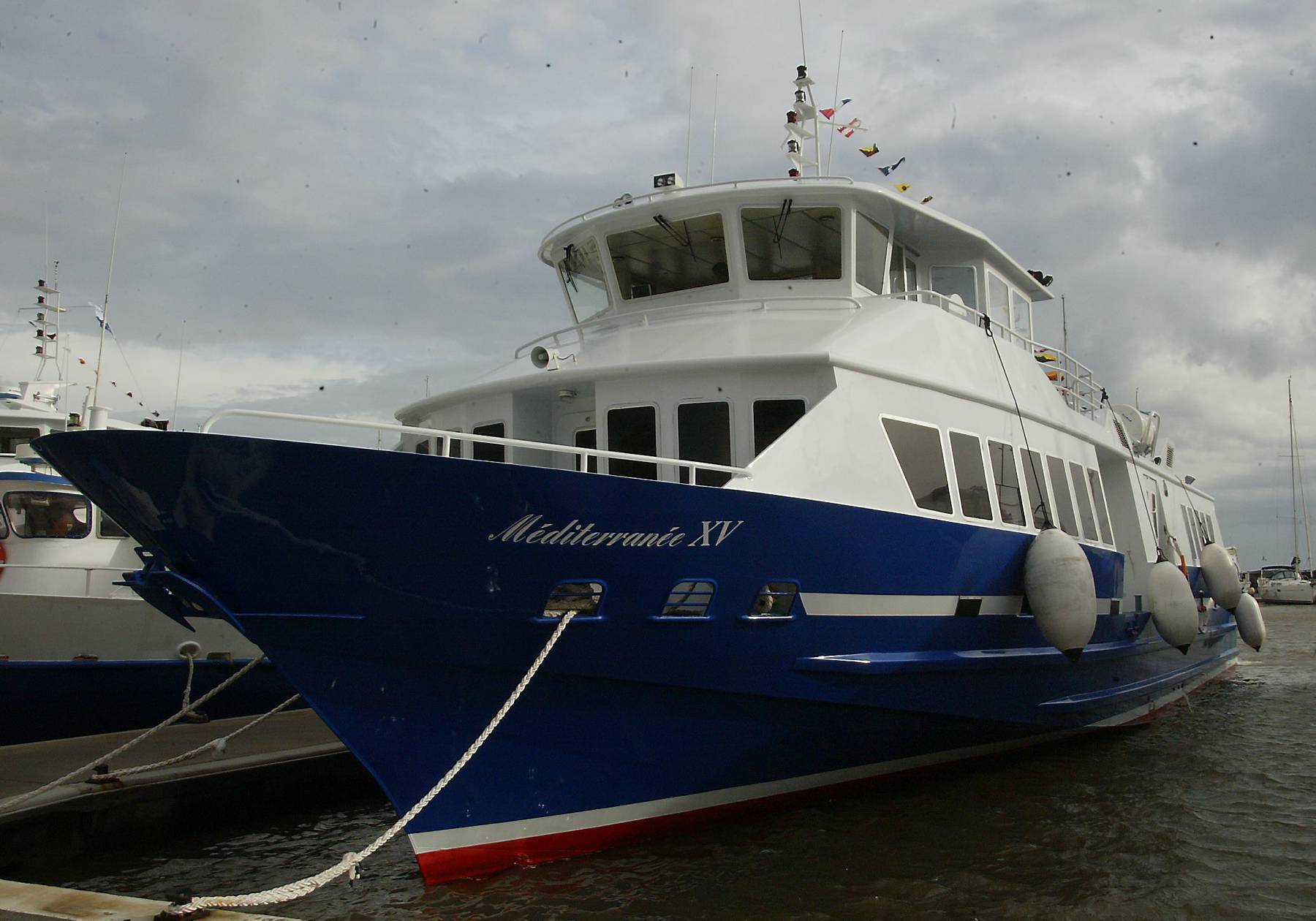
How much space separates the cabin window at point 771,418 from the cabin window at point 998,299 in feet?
13.5

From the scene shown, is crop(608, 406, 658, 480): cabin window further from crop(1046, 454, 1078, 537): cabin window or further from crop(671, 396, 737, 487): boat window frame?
crop(1046, 454, 1078, 537): cabin window

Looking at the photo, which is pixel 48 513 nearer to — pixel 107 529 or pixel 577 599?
pixel 107 529

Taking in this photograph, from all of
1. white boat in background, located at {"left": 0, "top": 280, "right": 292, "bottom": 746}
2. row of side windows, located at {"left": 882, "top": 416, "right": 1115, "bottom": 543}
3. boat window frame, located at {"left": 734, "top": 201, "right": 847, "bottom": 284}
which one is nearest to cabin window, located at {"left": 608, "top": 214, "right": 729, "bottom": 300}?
boat window frame, located at {"left": 734, "top": 201, "right": 847, "bottom": 284}

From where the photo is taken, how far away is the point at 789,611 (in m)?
6.33

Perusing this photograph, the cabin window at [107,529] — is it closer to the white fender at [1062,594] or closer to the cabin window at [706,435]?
the cabin window at [706,435]

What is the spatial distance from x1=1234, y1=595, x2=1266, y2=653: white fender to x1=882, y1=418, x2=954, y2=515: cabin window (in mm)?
9121

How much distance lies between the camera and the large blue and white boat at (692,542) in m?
5.30

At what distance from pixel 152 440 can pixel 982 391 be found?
624 centimetres

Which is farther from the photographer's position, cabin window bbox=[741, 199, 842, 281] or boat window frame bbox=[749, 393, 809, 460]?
cabin window bbox=[741, 199, 842, 281]

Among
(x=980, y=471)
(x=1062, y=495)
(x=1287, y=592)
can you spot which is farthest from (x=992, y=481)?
(x=1287, y=592)

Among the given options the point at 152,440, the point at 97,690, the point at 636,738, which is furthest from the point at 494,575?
the point at 97,690

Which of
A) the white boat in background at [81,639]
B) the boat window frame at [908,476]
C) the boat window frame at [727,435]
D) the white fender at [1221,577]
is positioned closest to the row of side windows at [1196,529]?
the white fender at [1221,577]

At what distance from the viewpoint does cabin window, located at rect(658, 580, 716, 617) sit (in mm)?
5930

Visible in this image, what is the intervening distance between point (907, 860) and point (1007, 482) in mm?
3389
